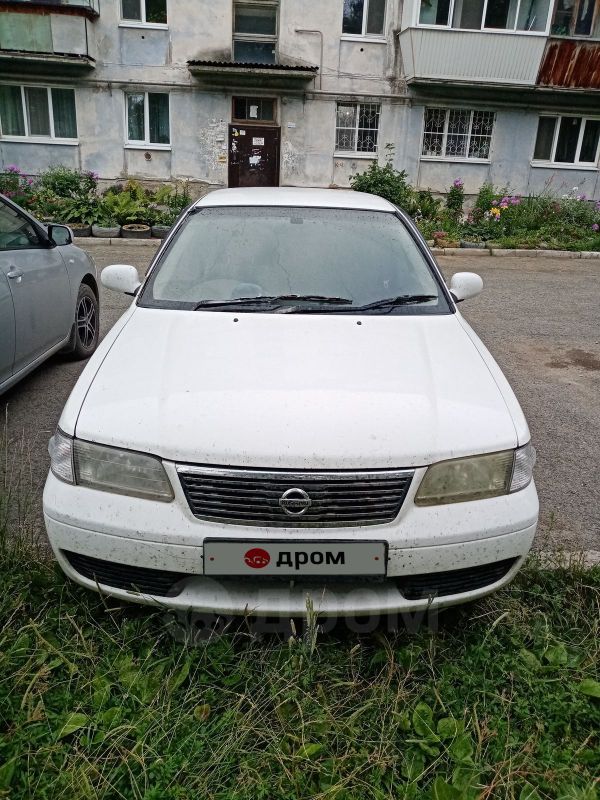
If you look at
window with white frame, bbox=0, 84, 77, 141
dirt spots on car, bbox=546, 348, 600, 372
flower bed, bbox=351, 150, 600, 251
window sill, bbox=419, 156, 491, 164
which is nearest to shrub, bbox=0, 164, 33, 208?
window with white frame, bbox=0, 84, 77, 141

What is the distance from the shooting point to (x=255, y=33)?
55.6ft

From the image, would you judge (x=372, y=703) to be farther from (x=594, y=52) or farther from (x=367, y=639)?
(x=594, y=52)

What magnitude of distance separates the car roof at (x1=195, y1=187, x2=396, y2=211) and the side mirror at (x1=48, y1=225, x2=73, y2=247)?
1.67 meters

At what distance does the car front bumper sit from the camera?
2.17 m

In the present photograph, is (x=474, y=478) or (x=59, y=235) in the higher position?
(x=59, y=235)

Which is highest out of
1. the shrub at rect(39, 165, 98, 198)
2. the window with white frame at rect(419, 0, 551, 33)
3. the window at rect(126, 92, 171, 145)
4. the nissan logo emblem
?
the window with white frame at rect(419, 0, 551, 33)

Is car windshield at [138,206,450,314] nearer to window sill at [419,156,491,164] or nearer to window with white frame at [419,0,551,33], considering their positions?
window sill at [419,156,491,164]

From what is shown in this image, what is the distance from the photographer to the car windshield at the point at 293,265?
3.21 metres

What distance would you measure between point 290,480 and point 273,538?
7.6 inches

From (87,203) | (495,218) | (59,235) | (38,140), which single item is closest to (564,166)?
(495,218)

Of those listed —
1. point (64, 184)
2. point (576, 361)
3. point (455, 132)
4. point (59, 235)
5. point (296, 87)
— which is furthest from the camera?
point (455, 132)

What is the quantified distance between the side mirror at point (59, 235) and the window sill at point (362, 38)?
14.3m

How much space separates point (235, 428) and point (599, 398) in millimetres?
4043

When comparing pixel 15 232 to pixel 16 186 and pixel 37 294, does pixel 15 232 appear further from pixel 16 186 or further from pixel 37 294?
pixel 16 186
